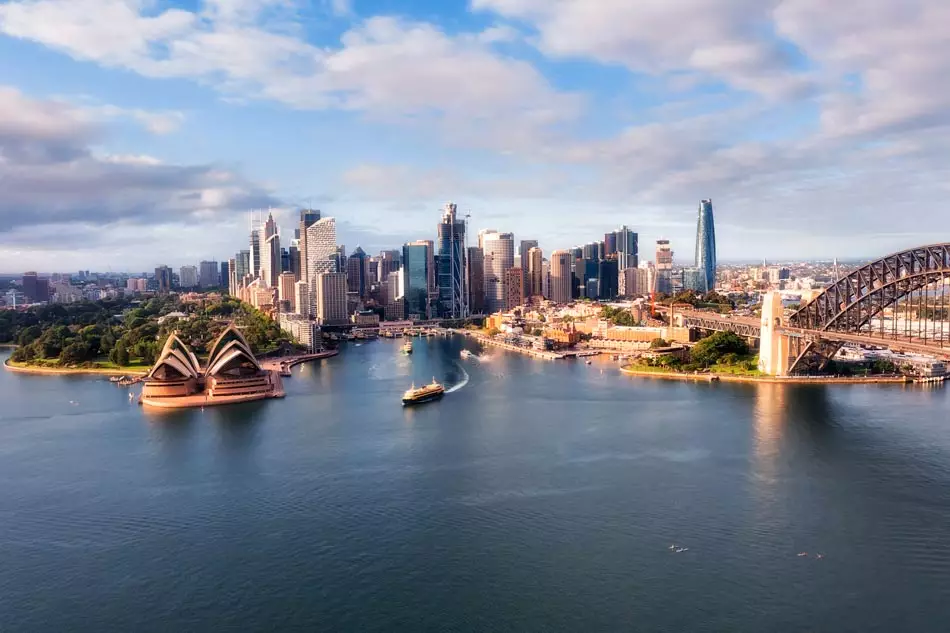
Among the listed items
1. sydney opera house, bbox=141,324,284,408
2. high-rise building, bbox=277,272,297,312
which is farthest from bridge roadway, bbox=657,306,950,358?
high-rise building, bbox=277,272,297,312

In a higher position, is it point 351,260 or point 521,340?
point 351,260

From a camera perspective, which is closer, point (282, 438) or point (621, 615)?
point (621, 615)

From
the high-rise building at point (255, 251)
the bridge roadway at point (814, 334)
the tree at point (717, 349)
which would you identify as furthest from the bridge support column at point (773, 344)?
the high-rise building at point (255, 251)

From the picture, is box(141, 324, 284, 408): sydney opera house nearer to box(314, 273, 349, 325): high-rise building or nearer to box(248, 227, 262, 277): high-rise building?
box(314, 273, 349, 325): high-rise building

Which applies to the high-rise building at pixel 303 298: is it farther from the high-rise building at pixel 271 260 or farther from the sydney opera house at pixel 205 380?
the sydney opera house at pixel 205 380

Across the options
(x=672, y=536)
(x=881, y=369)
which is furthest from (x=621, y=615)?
(x=881, y=369)

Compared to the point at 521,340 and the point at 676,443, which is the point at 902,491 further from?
the point at 521,340

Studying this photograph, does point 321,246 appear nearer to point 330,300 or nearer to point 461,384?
point 330,300

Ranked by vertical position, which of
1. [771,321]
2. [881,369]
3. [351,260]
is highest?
[351,260]
